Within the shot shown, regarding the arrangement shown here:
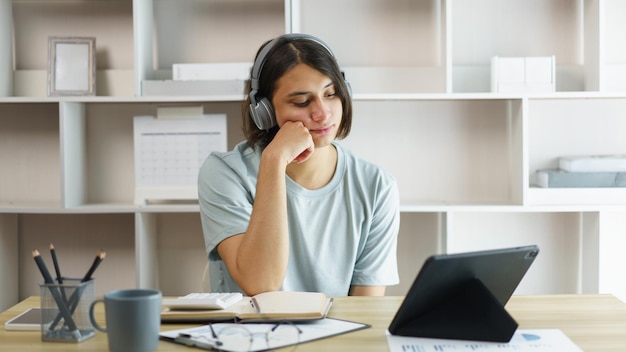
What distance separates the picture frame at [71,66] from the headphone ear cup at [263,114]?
1.22 metres

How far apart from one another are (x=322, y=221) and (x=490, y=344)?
2.58ft

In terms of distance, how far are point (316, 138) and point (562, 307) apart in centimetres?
72

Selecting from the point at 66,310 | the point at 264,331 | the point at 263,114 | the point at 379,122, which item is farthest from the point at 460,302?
the point at 379,122

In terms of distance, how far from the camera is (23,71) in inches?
123

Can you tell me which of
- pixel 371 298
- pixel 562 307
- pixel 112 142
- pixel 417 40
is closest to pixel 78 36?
pixel 112 142

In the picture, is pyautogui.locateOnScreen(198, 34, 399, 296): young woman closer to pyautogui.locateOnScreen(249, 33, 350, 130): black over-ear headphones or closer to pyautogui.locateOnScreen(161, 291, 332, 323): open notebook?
pyautogui.locateOnScreen(249, 33, 350, 130): black over-ear headphones

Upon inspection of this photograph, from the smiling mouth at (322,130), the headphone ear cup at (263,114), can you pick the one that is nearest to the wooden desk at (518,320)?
the smiling mouth at (322,130)

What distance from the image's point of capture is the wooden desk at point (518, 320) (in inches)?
46.0

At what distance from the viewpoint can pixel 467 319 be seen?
4.00 feet

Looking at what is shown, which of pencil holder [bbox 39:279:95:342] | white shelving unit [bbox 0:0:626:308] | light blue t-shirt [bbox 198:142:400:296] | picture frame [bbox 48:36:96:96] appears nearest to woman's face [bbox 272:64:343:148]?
light blue t-shirt [bbox 198:142:400:296]

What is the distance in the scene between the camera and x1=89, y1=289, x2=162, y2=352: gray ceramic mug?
1.10 meters

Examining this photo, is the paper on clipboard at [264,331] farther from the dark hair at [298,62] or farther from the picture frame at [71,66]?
the picture frame at [71,66]

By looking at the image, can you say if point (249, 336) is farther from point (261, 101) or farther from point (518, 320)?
point (261, 101)

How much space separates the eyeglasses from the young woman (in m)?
0.51
